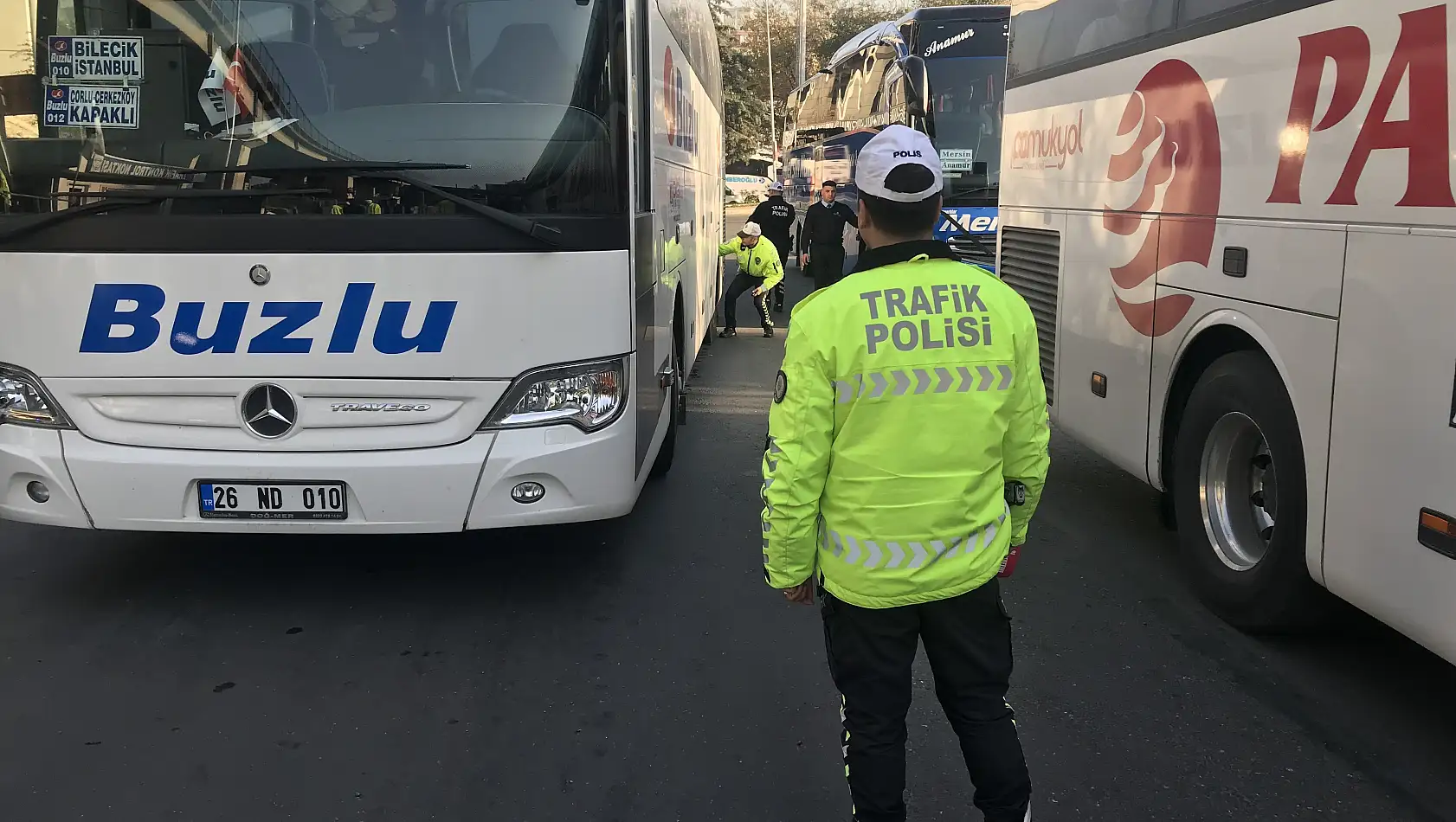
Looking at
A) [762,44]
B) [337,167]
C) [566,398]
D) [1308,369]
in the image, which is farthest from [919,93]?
[762,44]

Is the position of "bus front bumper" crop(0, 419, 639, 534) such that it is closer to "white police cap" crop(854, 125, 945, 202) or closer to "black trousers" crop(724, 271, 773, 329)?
"white police cap" crop(854, 125, 945, 202)

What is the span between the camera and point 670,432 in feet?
22.7

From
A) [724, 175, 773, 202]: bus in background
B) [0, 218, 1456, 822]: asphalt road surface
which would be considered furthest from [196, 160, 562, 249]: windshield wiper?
[724, 175, 773, 202]: bus in background

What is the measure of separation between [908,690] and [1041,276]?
15.0 feet

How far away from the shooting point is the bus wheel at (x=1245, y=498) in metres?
4.29

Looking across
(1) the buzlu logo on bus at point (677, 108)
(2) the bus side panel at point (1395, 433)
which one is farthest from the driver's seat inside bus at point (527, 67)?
(2) the bus side panel at point (1395, 433)

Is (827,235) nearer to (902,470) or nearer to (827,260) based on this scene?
(827,260)

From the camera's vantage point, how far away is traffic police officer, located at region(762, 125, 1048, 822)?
2551 mm

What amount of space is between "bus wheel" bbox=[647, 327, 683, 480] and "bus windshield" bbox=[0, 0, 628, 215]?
2.37 meters

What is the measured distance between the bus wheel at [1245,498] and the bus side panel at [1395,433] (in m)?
0.35

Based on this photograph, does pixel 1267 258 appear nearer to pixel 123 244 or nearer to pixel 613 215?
pixel 613 215

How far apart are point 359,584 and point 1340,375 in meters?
3.96

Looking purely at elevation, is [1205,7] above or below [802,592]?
above

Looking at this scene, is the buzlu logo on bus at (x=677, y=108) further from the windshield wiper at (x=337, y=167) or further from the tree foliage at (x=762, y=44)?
the tree foliage at (x=762, y=44)
